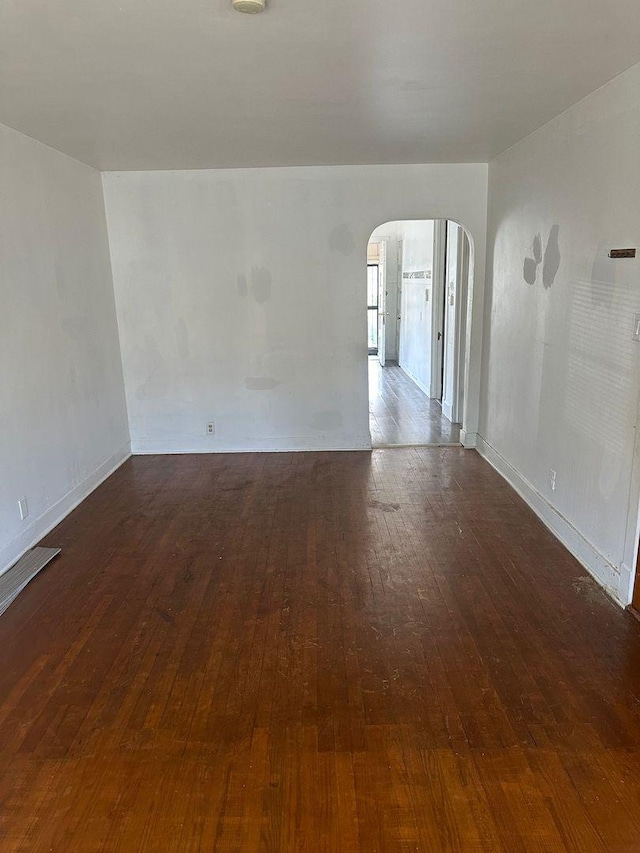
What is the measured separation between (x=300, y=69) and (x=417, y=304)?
619 centimetres

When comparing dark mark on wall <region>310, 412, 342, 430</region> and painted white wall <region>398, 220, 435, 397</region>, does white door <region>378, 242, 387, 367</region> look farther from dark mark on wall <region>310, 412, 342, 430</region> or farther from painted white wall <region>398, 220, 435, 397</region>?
dark mark on wall <region>310, 412, 342, 430</region>

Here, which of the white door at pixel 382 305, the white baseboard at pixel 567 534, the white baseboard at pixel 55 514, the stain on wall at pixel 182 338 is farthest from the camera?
the white door at pixel 382 305

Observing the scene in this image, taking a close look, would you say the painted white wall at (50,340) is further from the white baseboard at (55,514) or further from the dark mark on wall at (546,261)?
the dark mark on wall at (546,261)

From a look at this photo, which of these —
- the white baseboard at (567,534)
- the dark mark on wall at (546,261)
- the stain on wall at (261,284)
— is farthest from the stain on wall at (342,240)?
the white baseboard at (567,534)

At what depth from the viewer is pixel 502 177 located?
14.5 ft

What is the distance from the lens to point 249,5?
73.9 inches

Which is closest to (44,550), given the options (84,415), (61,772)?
(84,415)

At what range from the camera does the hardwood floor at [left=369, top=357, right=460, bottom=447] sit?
5.64 meters

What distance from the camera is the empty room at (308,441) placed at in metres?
1.89

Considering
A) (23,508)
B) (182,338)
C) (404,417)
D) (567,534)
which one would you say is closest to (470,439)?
(404,417)

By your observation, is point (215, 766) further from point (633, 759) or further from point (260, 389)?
point (260, 389)

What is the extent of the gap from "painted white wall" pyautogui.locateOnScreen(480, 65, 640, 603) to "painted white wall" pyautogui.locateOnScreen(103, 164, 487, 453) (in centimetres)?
94

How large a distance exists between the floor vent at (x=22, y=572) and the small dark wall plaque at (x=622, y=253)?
3435 millimetres

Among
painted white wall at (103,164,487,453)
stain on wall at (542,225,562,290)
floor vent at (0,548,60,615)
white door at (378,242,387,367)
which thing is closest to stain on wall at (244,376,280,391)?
painted white wall at (103,164,487,453)
